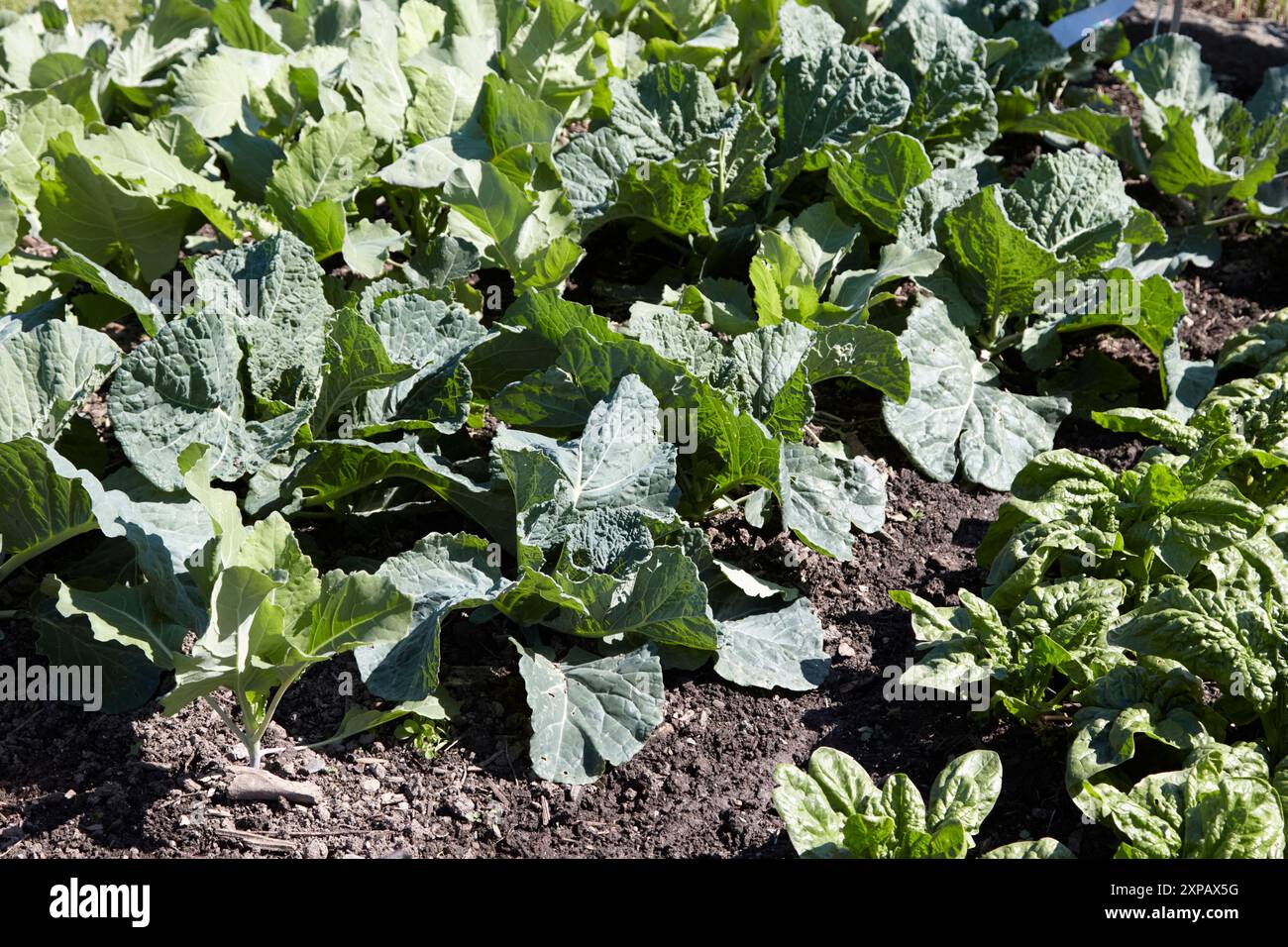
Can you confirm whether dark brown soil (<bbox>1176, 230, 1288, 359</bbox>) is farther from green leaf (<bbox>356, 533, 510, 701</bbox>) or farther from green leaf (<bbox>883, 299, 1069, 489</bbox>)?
green leaf (<bbox>356, 533, 510, 701</bbox>)

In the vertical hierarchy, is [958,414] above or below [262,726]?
above

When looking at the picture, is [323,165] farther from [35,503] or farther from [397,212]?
[35,503]

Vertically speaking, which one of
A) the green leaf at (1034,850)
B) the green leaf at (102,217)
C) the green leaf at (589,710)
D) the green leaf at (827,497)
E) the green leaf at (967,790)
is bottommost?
the green leaf at (1034,850)

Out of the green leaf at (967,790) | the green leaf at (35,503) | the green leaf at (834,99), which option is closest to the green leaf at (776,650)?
the green leaf at (967,790)

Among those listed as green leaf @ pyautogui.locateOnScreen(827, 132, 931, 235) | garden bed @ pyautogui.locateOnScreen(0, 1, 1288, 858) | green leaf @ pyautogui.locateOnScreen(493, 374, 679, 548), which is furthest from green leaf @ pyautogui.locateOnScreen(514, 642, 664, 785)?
green leaf @ pyautogui.locateOnScreen(827, 132, 931, 235)

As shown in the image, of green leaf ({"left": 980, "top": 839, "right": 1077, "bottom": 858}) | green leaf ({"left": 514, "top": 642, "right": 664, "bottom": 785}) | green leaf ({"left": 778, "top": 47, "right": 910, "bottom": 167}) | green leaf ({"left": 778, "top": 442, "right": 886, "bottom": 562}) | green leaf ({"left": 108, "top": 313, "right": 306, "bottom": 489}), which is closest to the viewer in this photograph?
green leaf ({"left": 980, "top": 839, "right": 1077, "bottom": 858})

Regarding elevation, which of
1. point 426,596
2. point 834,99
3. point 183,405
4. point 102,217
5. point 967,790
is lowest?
point 967,790

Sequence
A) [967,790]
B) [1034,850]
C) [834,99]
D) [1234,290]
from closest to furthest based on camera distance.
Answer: [1034,850] → [967,790] → [834,99] → [1234,290]

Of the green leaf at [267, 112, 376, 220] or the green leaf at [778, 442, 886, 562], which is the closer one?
the green leaf at [778, 442, 886, 562]

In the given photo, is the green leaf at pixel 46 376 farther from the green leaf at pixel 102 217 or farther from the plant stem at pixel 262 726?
the plant stem at pixel 262 726

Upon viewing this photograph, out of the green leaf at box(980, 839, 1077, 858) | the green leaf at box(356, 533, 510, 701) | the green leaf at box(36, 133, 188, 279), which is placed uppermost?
the green leaf at box(36, 133, 188, 279)

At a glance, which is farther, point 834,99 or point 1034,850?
point 834,99

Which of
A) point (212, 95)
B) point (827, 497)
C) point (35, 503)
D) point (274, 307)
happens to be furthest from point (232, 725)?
point (212, 95)
